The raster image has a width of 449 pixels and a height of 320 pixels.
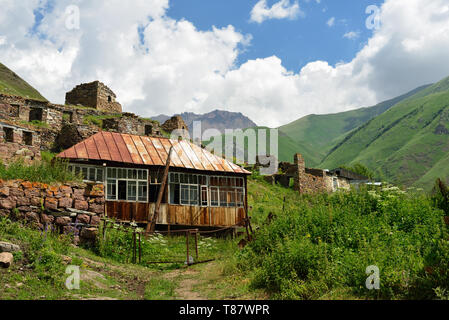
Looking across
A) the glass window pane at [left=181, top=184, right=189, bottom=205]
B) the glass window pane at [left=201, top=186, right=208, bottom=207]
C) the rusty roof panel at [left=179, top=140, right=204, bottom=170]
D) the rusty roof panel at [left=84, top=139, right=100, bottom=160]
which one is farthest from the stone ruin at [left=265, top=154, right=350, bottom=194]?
the rusty roof panel at [left=84, top=139, right=100, bottom=160]

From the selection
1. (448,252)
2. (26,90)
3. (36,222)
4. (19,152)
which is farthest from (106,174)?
(26,90)

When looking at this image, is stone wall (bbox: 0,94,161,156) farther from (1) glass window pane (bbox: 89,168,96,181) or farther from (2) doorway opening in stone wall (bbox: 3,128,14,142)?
(1) glass window pane (bbox: 89,168,96,181)

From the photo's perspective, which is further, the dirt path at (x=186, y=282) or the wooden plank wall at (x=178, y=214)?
the wooden plank wall at (x=178, y=214)

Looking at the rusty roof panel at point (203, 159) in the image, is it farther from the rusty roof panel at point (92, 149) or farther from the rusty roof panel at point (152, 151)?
the rusty roof panel at point (92, 149)

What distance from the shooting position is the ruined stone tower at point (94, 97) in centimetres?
3966

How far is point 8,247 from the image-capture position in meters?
8.73

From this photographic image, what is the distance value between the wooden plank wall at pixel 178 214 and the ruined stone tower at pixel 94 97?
849 inches

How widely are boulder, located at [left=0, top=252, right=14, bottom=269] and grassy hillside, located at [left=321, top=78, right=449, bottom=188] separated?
336ft

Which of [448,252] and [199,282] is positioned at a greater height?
[448,252]

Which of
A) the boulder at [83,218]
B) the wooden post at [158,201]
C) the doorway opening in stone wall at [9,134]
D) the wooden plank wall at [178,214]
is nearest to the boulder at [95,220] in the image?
the boulder at [83,218]

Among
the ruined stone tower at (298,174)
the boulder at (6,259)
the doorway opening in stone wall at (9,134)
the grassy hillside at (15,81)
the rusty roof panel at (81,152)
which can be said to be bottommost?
the boulder at (6,259)
